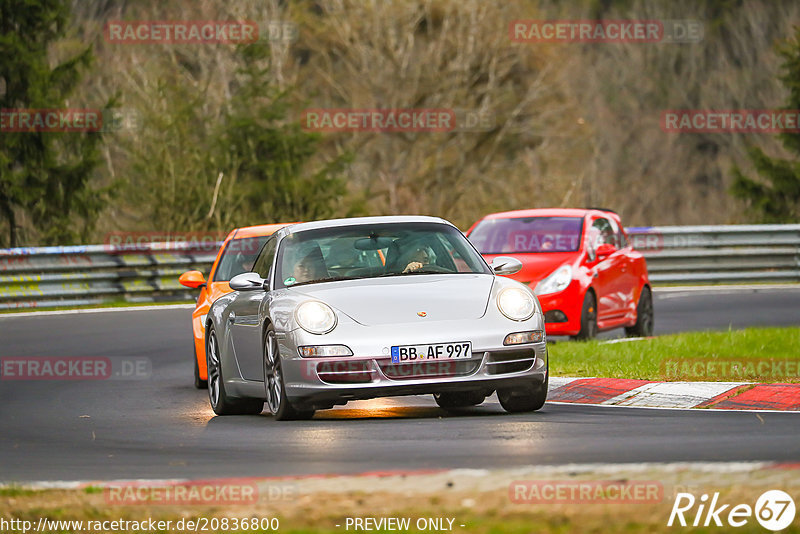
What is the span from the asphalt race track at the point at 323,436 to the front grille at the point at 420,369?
34 cm

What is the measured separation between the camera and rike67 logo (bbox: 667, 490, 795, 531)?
6355 mm

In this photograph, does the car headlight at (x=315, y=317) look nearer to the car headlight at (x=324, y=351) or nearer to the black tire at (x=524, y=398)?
the car headlight at (x=324, y=351)

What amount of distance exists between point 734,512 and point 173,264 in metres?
22.8

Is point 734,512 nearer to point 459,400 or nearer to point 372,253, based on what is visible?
point 372,253

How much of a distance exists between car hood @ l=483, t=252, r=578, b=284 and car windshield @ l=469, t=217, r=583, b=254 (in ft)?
0.88

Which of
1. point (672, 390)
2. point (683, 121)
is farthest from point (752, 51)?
point (672, 390)

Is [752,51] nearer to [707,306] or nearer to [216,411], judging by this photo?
[707,306]

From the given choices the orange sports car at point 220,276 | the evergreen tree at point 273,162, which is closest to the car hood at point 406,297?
the orange sports car at point 220,276

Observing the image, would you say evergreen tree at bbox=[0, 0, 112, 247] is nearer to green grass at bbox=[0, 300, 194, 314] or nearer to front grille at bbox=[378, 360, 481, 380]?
green grass at bbox=[0, 300, 194, 314]

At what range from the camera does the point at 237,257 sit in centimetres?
1562

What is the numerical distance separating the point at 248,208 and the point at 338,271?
23237 millimetres

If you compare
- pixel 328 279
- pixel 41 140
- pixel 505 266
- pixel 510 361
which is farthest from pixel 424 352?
pixel 41 140

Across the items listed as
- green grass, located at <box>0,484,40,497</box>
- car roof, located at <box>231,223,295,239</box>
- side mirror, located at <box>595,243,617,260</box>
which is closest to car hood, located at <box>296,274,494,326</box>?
green grass, located at <box>0,484,40,497</box>

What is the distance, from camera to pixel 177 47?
48.1 metres
